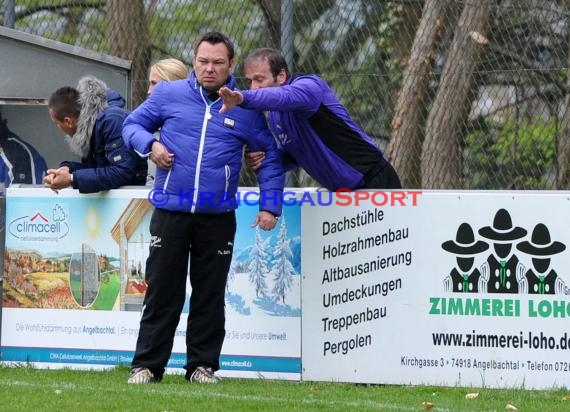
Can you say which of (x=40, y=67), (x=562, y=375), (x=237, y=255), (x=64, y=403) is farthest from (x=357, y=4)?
(x=64, y=403)

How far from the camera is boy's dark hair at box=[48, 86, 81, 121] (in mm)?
8031

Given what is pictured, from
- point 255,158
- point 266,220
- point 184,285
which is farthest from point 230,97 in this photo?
point 184,285

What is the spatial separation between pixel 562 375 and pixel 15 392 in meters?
3.14

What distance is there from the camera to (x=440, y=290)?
24.3 feet

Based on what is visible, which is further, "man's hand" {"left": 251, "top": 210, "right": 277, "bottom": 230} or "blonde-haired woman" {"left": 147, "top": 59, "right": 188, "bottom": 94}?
"blonde-haired woman" {"left": 147, "top": 59, "right": 188, "bottom": 94}

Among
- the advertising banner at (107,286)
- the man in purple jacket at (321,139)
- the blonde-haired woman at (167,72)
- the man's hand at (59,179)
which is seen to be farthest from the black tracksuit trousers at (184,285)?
the blonde-haired woman at (167,72)

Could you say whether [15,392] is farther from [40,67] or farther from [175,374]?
[40,67]

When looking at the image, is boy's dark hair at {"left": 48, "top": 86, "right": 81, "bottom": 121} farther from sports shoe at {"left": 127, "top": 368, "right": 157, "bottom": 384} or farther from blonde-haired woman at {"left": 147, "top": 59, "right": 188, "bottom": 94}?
sports shoe at {"left": 127, "top": 368, "right": 157, "bottom": 384}

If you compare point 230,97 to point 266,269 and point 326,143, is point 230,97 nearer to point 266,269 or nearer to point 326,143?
point 326,143

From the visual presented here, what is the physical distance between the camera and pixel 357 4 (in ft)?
37.4

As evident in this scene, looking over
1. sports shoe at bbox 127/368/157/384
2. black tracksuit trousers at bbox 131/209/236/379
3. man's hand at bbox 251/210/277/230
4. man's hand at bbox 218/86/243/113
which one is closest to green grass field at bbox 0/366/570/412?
sports shoe at bbox 127/368/157/384

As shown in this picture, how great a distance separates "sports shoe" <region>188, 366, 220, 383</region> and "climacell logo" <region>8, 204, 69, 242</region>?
143 centimetres

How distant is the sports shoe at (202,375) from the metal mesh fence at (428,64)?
352 cm

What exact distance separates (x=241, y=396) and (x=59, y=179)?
6.92 feet
